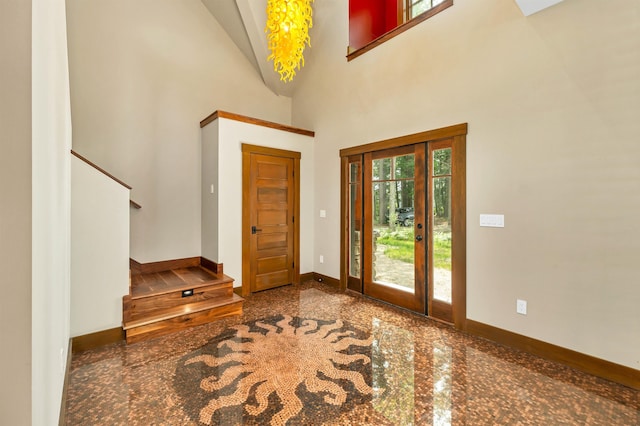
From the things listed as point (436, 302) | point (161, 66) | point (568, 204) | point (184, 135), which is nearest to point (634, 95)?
point (568, 204)

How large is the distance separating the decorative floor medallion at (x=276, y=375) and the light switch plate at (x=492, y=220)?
1.76 metres

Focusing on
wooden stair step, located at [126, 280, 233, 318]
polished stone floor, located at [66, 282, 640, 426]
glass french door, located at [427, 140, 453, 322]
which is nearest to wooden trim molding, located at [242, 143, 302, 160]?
wooden stair step, located at [126, 280, 233, 318]

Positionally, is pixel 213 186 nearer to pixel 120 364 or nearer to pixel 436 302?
pixel 120 364

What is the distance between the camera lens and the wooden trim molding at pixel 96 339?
2.75 meters

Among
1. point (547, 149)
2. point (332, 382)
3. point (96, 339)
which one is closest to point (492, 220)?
point (547, 149)

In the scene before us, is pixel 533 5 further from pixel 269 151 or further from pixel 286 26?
pixel 269 151

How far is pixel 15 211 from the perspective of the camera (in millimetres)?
774

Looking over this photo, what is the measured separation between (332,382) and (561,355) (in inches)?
82.9

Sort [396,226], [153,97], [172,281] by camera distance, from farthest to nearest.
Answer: [153,97]
[396,226]
[172,281]

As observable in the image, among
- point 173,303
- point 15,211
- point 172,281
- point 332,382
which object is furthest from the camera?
point 172,281

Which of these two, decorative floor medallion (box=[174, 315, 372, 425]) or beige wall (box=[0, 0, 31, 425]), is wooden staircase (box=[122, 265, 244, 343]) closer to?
decorative floor medallion (box=[174, 315, 372, 425])

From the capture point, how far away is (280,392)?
7.07ft

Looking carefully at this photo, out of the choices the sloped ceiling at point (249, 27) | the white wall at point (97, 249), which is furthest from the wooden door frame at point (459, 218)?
the white wall at point (97, 249)

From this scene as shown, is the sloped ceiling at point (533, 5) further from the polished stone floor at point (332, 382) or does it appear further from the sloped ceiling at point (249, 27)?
the sloped ceiling at point (249, 27)
